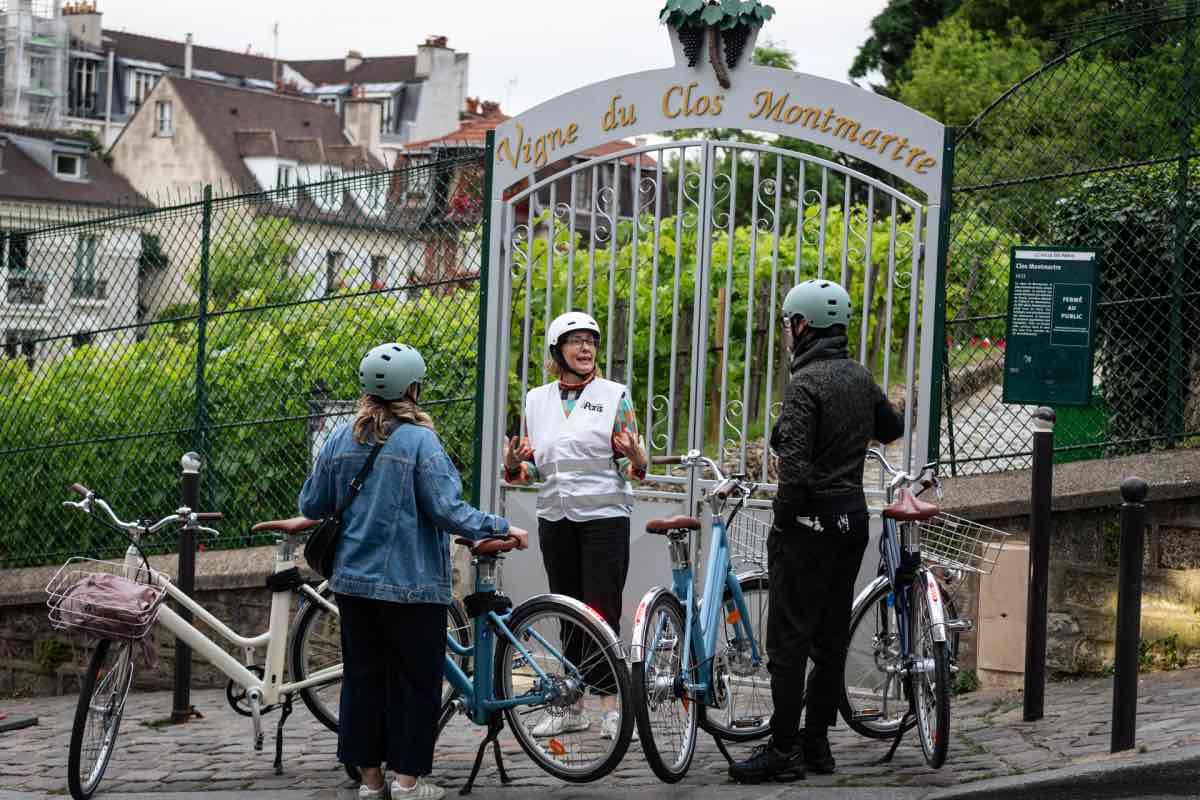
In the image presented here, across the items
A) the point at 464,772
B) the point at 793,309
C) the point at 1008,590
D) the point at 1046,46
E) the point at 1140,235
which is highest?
the point at 1046,46

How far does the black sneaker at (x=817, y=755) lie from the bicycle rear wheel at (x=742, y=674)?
12.0 inches

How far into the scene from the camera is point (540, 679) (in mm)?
5938

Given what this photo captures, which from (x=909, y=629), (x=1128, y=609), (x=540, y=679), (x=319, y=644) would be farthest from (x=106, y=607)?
(x=1128, y=609)

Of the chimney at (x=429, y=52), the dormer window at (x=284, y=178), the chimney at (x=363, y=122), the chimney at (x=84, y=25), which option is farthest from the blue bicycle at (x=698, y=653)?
the chimney at (x=84, y=25)

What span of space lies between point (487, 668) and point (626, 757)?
0.88 metres

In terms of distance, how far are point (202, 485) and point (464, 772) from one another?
12.0 feet

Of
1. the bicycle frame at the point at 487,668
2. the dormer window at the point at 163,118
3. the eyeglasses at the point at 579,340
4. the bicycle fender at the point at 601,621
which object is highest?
the dormer window at the point at 163,118

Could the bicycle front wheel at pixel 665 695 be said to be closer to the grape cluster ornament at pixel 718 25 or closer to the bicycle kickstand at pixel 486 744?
the bicycle kickstand at pixel 486 744

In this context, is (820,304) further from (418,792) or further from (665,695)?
(418,792)

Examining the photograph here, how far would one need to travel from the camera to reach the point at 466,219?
866cm

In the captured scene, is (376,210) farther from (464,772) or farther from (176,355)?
(464,772)

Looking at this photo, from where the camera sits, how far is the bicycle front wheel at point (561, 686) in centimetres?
589

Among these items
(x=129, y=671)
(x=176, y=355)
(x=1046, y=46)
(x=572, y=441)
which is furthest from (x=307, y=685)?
(x=1046, y=46)

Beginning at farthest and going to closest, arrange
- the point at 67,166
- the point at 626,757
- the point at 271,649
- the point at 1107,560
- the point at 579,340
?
the point at 67,166
the point at 1107,560
the point at 579,340
the point at 626,757
the point at 271,649
